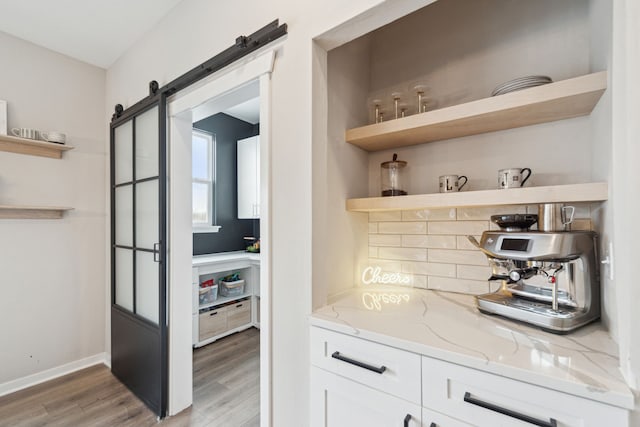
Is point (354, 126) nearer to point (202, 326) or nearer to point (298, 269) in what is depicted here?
point (298, 269)

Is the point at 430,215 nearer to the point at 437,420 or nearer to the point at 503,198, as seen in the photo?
the point at 503,198

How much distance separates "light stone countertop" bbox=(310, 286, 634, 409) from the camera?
72 cm

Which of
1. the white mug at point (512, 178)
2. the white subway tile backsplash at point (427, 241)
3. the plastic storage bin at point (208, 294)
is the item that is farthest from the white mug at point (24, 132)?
the white mug at point (512, 178)

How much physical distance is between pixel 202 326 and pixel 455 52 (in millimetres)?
3190

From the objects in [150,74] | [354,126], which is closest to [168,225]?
[150,74]

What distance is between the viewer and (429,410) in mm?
915

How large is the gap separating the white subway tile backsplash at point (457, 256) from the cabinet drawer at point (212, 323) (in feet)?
8.20

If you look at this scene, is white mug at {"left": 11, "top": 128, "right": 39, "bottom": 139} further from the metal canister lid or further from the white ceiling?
the metal canister lid

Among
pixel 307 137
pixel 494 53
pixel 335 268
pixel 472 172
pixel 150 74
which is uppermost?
pixel 150 74

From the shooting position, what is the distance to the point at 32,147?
7.80ft

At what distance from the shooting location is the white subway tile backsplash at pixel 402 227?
1.61 metres

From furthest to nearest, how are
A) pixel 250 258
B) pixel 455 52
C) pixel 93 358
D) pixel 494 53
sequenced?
1. pixel 250 258
2. pixel 93 358
3. pixel 455 52
4. pixel 494 53

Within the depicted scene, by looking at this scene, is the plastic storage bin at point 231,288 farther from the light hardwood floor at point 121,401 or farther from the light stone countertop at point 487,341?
the light stone countertop at point 487,341

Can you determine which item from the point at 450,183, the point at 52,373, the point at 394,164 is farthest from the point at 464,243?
the point at 52,373
